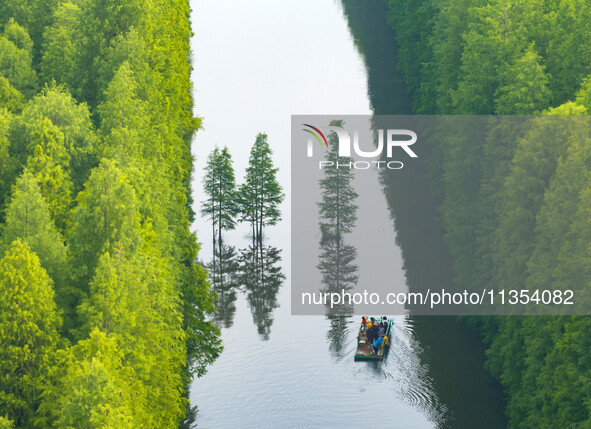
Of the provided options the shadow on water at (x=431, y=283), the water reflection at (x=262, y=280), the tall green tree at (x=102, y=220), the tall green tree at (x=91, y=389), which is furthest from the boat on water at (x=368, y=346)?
the tall green tree at (x=91, y=389)

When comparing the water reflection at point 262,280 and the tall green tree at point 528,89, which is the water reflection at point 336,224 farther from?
the tall green tree at point 528,89

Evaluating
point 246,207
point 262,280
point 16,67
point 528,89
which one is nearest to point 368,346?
point 262,280

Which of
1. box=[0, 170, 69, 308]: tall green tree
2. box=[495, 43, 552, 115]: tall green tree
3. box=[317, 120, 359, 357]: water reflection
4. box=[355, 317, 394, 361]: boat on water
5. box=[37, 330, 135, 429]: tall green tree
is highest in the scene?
box=[495, 43, 552, 115]: tall green tree

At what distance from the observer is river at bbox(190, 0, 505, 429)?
54.5 metres

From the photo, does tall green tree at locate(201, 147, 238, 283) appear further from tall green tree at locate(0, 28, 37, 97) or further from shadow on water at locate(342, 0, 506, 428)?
tall green tree at locate(0, 28, 37, 97)

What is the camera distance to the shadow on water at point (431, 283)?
181 feet

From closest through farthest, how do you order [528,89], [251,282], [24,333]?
1. [24,333]
2. [528,89]
3. [251,282]

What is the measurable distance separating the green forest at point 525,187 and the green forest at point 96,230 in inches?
601

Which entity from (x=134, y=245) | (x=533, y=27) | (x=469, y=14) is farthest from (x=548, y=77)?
(x=134, y=245)

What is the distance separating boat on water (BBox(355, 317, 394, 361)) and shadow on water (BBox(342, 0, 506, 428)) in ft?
2.16

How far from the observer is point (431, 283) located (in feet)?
232

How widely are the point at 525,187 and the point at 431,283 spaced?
1795cm

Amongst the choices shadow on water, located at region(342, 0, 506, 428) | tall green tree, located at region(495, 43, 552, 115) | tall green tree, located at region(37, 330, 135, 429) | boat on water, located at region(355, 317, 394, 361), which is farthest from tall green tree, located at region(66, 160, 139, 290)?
tall green tree, located at region(495, 43, 552, 115)

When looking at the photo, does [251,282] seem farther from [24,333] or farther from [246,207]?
[24,333]
